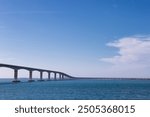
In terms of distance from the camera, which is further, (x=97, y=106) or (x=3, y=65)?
(x=3, y=65)

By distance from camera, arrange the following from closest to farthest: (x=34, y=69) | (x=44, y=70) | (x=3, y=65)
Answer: (x=3, y=65), (x=34, y=69), (x=44, y=70)

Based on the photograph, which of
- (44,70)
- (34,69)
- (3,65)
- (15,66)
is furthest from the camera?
(44,70)

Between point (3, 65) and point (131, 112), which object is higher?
point (3, 65)

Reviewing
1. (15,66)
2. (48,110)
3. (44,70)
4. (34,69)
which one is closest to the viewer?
(48,110)

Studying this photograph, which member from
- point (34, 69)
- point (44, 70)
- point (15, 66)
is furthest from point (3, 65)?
point (44, 70)

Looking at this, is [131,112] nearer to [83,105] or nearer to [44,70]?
[83,105]

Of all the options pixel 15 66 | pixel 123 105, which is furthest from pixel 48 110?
pixel 15 66

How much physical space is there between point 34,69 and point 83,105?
132 meters

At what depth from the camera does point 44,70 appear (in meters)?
170

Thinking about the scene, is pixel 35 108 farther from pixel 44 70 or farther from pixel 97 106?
pixel 44 70

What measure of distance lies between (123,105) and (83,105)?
8.20 ft

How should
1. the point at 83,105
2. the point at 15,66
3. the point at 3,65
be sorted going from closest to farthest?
the point at 83,105 → the point at 3,65 → the point at 15,66

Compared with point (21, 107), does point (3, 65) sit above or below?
above

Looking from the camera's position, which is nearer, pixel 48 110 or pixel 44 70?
pixel 48 110
